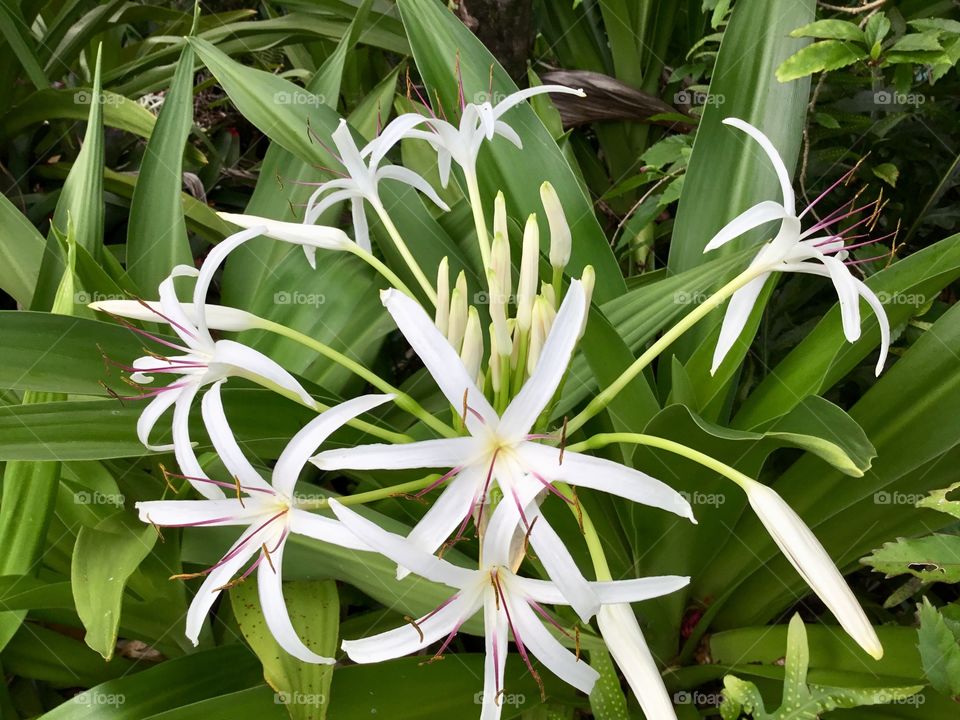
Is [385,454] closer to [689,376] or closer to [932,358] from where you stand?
[689,376]

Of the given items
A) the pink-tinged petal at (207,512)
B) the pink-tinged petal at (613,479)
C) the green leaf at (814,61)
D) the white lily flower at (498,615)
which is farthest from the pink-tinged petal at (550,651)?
the green leaf at (814,61)

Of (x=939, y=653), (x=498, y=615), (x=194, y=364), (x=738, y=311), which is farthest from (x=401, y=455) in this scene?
(x=939, y=653)

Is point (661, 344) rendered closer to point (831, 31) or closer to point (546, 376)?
point (546, 376)

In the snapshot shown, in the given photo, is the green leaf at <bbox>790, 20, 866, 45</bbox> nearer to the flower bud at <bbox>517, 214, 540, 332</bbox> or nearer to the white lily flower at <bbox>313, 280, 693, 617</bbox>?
the flower bud at <bbox>517, 214, 540, 332</bbox>

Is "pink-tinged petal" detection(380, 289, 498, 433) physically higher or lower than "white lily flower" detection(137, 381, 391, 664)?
higher

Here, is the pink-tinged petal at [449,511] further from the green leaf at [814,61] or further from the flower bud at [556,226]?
the green leaf at [814,61]

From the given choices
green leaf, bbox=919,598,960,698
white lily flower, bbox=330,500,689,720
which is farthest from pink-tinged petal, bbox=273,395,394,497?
green leaf, bbox=919,598,960,698

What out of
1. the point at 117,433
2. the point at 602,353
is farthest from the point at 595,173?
the point at 117,433
